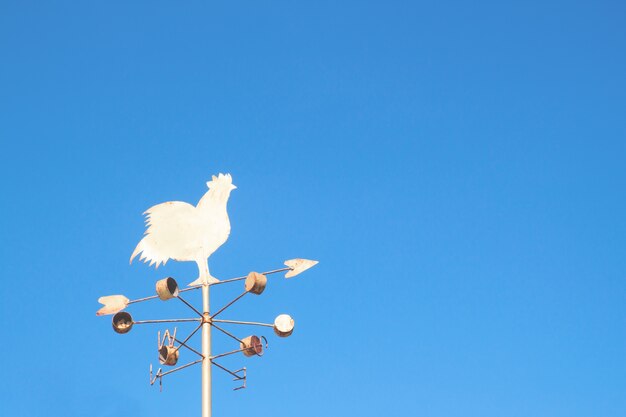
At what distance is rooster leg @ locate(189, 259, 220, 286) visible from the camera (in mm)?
10352

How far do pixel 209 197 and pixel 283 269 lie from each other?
1171 mm

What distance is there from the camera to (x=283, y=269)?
10.8m

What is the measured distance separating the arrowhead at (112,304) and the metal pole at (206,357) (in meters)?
0.99

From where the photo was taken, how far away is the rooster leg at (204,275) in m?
10.4

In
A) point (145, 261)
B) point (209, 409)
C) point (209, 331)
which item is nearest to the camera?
point (209, 409)

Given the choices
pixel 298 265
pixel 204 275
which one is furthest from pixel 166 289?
pixel 298 265

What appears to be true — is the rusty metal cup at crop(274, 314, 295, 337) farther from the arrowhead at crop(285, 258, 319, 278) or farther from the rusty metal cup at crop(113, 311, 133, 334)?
the rusty metal cup at crop(113, 311, 133, 334)

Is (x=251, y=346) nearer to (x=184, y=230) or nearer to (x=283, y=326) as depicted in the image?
(x=283, y=326)

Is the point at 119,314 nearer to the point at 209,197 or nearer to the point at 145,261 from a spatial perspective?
the point at 145,261

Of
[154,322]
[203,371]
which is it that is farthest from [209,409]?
[154,322]

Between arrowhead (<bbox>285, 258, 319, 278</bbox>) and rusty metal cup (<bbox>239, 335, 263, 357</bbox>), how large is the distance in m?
0.94

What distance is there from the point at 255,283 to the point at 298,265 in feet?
3.34

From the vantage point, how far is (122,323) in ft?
33.1

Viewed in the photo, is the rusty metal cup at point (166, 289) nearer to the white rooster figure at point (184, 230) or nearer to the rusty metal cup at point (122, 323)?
the rusty metal cup at point (122, 323)
